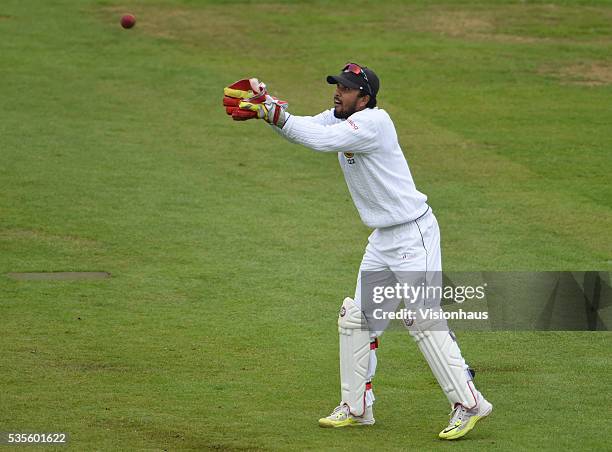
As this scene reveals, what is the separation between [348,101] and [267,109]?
0.69 m

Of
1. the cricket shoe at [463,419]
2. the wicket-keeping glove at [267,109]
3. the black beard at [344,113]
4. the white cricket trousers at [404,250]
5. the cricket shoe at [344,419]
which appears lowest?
the cricket shoe at [344,419]

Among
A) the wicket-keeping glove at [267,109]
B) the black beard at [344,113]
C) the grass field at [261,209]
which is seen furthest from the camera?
the grass field at [261,209]

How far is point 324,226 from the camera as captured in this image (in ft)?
46.1

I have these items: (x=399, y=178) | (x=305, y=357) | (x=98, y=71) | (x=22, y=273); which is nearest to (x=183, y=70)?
(x=98, y=71)

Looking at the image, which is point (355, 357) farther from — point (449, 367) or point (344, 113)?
point (344, 113)

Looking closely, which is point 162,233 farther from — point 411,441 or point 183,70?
point 183,70

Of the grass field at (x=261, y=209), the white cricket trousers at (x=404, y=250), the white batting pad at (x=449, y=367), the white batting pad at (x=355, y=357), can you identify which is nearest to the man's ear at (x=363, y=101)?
the white cricket trousers at (x=404, y=250)

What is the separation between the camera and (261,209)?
574 inches

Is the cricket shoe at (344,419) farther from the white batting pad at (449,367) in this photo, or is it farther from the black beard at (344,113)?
the black beard at (344,113)

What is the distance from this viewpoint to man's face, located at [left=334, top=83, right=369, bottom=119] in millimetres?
8352

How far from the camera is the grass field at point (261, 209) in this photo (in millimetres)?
8727

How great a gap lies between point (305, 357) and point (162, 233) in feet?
13.4

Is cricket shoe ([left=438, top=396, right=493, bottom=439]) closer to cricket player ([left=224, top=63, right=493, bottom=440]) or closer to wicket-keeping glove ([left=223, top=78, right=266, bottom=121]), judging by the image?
cricket player ([left=224, top=63, right=493, bottom=440])

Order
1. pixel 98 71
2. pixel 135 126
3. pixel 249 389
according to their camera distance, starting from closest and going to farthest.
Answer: pixel 249 389 → pixel 135 126 → pixel 98 71
